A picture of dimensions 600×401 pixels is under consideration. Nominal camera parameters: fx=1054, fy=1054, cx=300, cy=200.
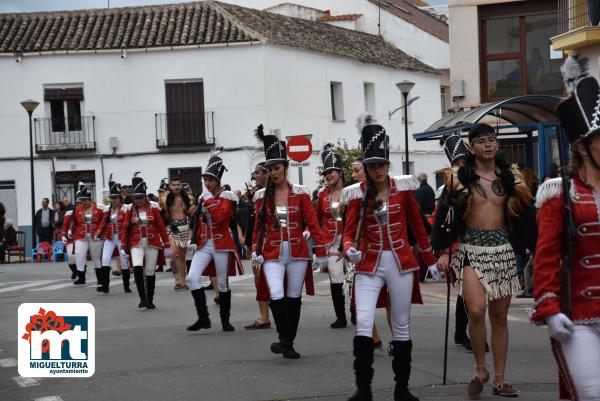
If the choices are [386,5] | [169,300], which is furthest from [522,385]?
[386,5]

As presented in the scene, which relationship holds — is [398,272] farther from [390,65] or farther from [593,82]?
[390,65]

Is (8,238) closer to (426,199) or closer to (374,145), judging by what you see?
(426,199)

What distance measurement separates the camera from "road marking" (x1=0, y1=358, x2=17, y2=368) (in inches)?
410

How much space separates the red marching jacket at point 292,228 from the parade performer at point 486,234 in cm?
264

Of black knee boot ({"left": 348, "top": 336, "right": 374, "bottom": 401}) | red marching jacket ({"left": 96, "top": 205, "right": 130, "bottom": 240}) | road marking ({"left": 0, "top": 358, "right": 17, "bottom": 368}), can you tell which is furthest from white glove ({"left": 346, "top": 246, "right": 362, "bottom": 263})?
red marching jacket ({"left": 96, "top": 205, "right": 130, "bottom": 240})

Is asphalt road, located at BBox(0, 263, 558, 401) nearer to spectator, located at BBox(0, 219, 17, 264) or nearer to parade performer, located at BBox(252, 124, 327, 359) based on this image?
parade performer, located at BBox(252, 124, 327, 359)

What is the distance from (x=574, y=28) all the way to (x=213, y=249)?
33.4 feet

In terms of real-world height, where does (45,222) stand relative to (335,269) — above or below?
below

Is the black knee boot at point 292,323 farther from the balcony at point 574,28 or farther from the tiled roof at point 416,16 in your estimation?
the tiled roof at point 416,16

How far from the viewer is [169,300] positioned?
662 inches

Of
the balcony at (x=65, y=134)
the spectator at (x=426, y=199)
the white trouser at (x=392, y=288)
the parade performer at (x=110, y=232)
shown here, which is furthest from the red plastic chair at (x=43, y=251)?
the white trouser at (x=392, y=288)

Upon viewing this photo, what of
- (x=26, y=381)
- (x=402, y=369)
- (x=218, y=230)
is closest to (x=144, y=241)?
(x=218, y=230)

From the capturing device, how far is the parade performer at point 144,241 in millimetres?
15391

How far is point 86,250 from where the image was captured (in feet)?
66.3
